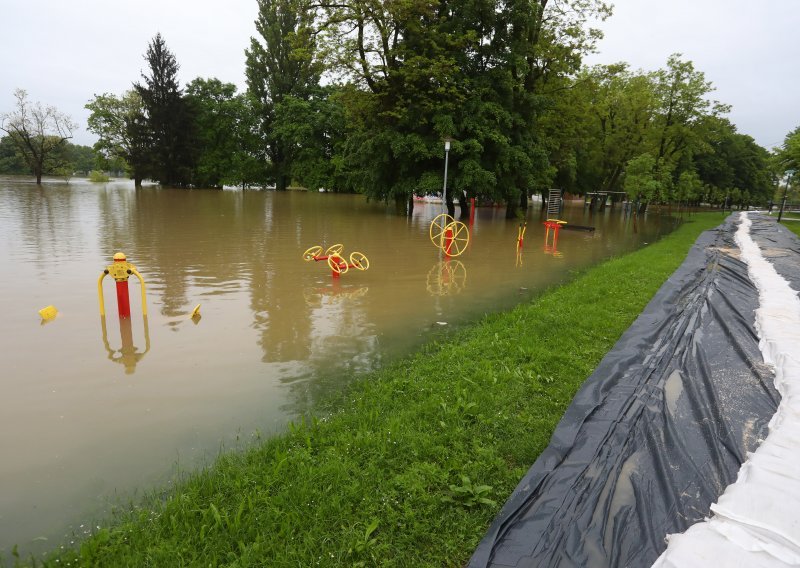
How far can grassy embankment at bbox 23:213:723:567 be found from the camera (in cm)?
250

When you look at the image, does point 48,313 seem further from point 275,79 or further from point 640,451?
point 275,79

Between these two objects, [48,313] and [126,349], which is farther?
[48,313]

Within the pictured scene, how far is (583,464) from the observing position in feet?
10.5

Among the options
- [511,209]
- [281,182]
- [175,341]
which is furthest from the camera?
[281,182]

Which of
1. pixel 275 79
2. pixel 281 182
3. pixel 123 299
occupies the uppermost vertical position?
pixel 275 79

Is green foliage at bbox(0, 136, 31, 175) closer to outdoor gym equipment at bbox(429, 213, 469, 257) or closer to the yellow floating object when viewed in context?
outdoor gym equipment at bbox(429, 213, 469, 257)

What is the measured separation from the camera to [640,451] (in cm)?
341

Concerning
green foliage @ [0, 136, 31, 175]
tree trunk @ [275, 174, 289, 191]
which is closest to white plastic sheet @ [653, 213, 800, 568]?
tree trunk @ [275, 174, 289, 191]

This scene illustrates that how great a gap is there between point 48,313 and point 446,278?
741 cm

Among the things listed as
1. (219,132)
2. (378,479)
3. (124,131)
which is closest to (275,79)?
(219,132)

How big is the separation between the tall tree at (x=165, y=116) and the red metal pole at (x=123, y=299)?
4609cm

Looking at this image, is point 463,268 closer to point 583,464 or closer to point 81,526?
point 583,464

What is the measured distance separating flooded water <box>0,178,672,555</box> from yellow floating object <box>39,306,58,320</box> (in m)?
0.11

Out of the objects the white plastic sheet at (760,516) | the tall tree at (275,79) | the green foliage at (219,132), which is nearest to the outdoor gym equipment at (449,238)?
the white plastic sheet at (760,516)
